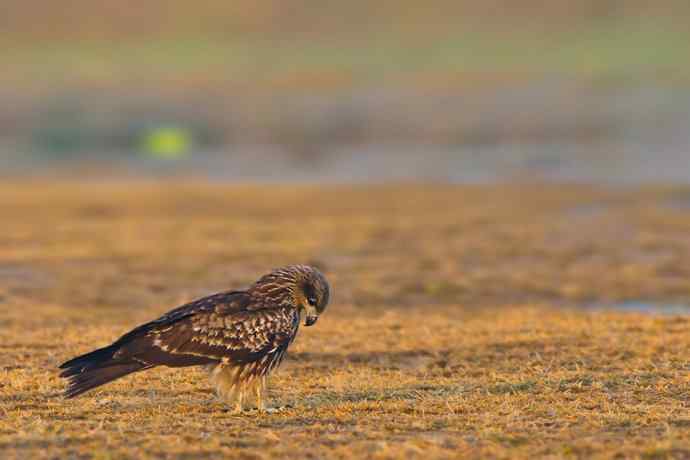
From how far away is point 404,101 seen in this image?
233ft

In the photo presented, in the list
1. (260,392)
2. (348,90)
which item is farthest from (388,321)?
(348,90)

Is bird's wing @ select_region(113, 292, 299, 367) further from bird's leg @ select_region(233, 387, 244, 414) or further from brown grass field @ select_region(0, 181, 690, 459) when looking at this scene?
brown grass field @ select_region(0, 181, 690, 459)

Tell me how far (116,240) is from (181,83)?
185ft

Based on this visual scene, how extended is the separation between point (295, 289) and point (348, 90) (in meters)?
65.0

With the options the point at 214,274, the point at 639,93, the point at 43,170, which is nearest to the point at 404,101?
the point at 639,93

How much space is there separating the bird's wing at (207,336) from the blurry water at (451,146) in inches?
1273

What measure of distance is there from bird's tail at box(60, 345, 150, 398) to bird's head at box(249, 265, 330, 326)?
142 cm

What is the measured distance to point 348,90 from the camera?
77.4 m

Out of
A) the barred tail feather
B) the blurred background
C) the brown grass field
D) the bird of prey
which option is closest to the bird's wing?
the bird of prey

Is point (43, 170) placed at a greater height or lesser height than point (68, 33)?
lesser

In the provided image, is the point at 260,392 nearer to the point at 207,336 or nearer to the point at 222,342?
the point at 222,342

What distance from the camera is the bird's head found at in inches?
509

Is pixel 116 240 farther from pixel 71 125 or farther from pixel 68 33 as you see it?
pixel 68 33

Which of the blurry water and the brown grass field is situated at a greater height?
the blurry water
